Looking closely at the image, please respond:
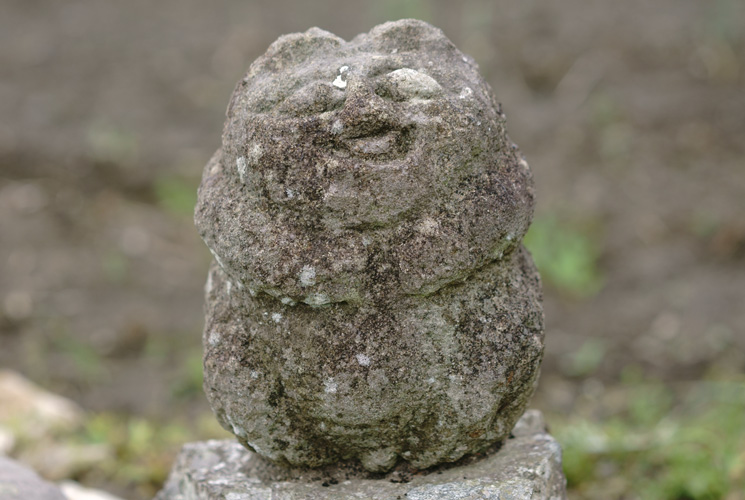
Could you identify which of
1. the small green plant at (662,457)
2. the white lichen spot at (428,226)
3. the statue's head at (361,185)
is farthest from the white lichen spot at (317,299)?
the small green plant at (662,457)

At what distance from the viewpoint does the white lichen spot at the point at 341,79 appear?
2.35 meters

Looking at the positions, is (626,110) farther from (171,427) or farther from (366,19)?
(171,427)

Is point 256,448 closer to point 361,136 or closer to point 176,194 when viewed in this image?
point 361,136

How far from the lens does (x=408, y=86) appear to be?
2.35m

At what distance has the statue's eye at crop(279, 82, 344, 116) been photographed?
91.2 inches

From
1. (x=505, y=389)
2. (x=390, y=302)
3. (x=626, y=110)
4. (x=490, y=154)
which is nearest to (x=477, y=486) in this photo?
(x=505, y=389)

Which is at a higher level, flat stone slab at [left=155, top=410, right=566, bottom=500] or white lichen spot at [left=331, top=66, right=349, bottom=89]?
white lichen spot at [left=331, top=66, right=349, bottom=89]

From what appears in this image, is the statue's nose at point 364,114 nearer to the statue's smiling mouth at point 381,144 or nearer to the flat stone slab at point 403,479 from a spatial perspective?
the statue's smiling mouth at point 381,144

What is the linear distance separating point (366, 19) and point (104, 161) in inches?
105

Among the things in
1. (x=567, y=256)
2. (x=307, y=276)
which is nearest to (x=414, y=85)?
(x=307, y=276)

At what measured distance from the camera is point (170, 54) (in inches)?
317

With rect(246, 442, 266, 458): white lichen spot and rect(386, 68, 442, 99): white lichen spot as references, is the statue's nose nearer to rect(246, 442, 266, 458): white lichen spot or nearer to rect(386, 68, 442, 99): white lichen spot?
rect(386, 68, 442, 99): white lichen spot

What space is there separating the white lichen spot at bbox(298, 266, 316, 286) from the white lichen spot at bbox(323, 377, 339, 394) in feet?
0.90

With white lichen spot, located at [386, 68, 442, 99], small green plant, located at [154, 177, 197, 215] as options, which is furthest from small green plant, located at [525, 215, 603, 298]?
white lichen spot, located at [386, 68, 442, 99]
